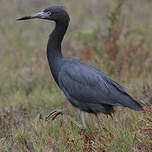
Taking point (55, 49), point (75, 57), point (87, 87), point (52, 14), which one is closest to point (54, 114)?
point (87, 87)

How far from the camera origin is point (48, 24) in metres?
9.17

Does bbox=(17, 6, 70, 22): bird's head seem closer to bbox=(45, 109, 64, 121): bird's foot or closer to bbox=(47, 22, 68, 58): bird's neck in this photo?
bbox=(47, 22, 68, 58): bird's neck

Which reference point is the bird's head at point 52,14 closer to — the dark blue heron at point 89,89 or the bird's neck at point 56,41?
the bird's neck at point 56,41

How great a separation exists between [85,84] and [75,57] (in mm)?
2366

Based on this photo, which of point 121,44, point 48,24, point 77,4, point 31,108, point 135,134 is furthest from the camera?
point 77,4

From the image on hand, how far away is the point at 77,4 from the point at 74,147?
6560 millimetres

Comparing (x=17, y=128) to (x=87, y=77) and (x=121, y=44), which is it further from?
(x=121, y=44)

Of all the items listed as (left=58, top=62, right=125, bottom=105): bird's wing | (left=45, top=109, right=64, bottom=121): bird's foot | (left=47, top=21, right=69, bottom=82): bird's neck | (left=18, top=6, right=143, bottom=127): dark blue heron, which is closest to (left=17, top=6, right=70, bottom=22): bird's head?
(left=47, top=21, right=69, bottom=82): bird's neck

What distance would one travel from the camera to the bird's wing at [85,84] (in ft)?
14.6

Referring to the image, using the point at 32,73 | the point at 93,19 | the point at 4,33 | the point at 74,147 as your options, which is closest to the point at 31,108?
the point at 32,73

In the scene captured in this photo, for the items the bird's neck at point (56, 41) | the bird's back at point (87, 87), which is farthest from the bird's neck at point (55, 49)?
the bird's back at point (87, 87)

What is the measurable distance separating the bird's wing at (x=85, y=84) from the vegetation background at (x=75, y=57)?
0.29 metres

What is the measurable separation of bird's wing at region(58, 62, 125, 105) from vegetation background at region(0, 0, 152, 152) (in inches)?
11.5

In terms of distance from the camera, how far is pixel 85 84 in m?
4.50
